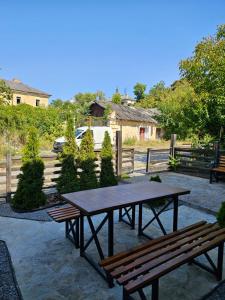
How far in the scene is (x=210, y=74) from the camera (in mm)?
8992

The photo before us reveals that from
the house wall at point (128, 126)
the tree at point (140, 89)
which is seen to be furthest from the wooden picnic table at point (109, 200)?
the tree at point (140, 89)

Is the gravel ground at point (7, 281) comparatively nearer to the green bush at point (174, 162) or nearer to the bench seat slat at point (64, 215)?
the bench seat slat at point (64, 215)

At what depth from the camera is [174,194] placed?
12.1 feet

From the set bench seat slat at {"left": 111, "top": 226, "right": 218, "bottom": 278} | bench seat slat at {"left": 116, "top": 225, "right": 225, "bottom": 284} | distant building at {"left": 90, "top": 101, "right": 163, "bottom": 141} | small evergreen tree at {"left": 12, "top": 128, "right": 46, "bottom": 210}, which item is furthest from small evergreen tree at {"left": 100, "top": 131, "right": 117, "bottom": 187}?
distant building at {"left": 90, "top": 101, "right": 163, "bottom": 141}

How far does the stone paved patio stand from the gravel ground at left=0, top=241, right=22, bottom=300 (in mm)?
66

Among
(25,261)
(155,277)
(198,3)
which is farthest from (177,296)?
(198,3)

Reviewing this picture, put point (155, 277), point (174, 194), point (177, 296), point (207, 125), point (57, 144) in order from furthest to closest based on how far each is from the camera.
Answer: point (57, 144) → point (207, 125) → point (174, 194) → point (177, 296) → point (155, 277)

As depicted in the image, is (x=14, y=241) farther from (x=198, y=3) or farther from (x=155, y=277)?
(x=198, y=3)

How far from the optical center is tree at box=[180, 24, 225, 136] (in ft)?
28.4

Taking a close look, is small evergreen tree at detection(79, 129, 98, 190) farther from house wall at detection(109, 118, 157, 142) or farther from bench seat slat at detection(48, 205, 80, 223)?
house wall at detection(109, 118, 157, 142)

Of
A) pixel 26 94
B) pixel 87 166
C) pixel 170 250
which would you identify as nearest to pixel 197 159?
pixel 87 166

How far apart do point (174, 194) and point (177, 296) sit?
4.62 ft

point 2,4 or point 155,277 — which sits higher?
point 2,4

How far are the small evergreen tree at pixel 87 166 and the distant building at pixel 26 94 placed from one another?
2792cm
